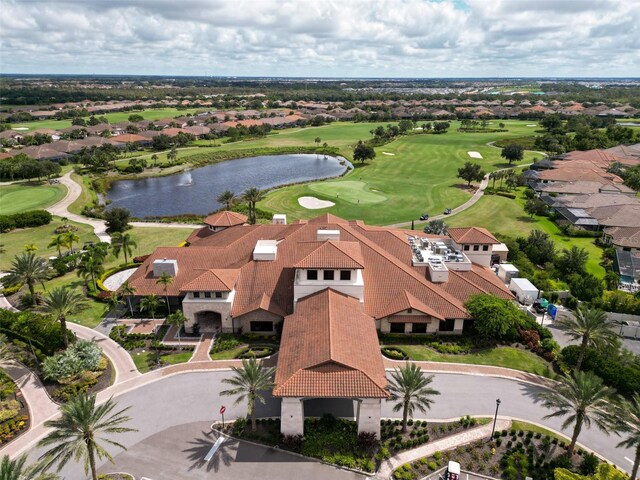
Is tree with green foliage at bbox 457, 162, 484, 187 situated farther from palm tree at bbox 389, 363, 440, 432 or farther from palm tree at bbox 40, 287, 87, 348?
palm tree at bbox 40, 287, 87, 348

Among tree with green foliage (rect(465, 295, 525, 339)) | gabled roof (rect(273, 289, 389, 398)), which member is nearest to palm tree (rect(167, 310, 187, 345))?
gabled roof (rect(273, 289, 389, 398))

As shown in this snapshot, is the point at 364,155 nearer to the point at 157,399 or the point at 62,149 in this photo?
the point at 62,149

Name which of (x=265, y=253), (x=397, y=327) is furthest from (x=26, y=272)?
(x=397, y=327)

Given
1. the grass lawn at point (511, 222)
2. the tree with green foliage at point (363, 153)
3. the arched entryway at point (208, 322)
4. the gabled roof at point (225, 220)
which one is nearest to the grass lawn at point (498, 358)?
the arched entryway at point (208, 322)

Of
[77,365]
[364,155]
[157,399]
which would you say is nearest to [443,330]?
[157,399]

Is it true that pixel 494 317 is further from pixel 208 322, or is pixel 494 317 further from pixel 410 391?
pixel 208 322
